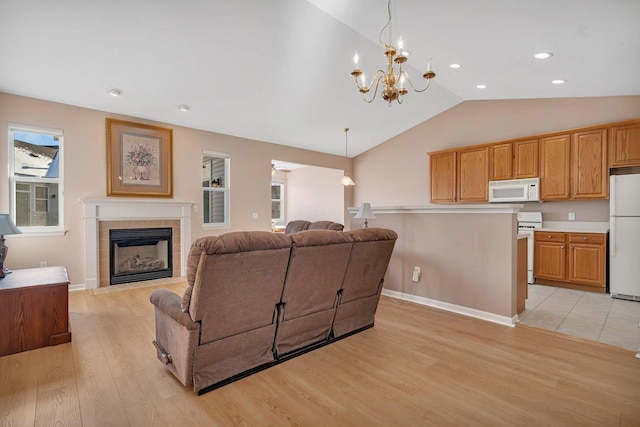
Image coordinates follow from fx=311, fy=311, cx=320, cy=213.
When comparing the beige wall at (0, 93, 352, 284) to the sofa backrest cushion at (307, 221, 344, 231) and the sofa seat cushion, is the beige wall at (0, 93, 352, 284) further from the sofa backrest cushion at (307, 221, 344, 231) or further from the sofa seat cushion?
the sofa seat cushion

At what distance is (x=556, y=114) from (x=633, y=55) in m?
1.93

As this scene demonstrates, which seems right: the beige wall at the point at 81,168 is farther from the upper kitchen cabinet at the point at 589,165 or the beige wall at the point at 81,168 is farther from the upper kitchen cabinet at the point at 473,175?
the upper kitchen cabinet at the point at 589,165

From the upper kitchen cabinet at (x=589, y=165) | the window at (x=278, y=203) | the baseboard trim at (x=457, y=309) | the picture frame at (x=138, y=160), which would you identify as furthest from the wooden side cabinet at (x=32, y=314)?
the window at (x=278, y=203)

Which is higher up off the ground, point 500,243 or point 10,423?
point 500,243

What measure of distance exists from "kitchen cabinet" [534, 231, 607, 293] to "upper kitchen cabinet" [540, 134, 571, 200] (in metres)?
0.64

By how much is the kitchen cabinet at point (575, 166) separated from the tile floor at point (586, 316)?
148 cm

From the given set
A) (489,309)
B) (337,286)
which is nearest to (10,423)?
(337,286)

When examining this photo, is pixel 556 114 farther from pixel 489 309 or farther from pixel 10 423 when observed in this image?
pixel 10 423

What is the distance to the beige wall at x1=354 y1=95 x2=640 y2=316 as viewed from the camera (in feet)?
10.8

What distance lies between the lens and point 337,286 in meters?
2.55

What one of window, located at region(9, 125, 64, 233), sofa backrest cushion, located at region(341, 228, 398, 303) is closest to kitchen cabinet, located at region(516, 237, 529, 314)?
sofa backrest cushion, located at region(341, 228, 398, 303)

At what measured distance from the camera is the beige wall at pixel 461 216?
331cm

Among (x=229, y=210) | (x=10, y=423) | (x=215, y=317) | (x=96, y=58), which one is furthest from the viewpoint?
(x=229, y=210)

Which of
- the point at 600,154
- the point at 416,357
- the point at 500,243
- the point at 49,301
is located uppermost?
the point at 600,154
